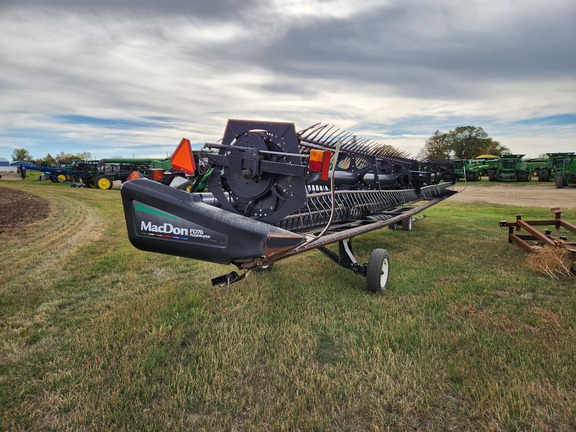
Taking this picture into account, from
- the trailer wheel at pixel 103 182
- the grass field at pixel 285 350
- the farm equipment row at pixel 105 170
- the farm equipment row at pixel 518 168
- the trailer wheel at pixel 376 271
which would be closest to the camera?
the grass field at pixel 285 350

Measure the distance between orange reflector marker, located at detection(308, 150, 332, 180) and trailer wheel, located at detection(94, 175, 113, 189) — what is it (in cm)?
2715

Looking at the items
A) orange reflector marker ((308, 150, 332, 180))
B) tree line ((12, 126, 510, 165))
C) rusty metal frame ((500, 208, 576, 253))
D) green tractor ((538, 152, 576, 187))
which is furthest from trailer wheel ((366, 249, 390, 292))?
tree line ((12, 126, 510, 165))

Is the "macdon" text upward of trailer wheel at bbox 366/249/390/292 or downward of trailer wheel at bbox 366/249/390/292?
upward

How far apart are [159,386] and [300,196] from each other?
6.94 feet

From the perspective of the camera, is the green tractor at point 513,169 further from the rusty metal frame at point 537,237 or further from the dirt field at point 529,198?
the rusty metal frame at point 537,237

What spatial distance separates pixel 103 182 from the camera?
2670 centimetres

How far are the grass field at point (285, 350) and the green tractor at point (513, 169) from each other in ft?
99.5

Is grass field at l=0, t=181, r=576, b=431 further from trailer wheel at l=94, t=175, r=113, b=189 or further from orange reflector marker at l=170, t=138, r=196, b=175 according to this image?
trailer wheel at l=94, t=175, r=113, b=189

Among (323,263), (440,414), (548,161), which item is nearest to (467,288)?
(323,263)

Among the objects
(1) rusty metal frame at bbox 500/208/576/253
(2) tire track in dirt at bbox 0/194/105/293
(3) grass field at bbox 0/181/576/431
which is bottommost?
(3) grass field at bbox 0/181/576/431

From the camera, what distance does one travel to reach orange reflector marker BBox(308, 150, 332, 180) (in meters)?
3.27

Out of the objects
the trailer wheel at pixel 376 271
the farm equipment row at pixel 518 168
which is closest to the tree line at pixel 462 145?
the farm equipment row at pixel 518 168

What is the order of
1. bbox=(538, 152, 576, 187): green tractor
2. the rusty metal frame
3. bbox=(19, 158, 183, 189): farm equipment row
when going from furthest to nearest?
bbox=(19, 158, 183, 189): farm equipment row < bbox=(538, 152, 576, 187): green tractor < the rusty metal frame

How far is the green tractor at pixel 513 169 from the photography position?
103ft
